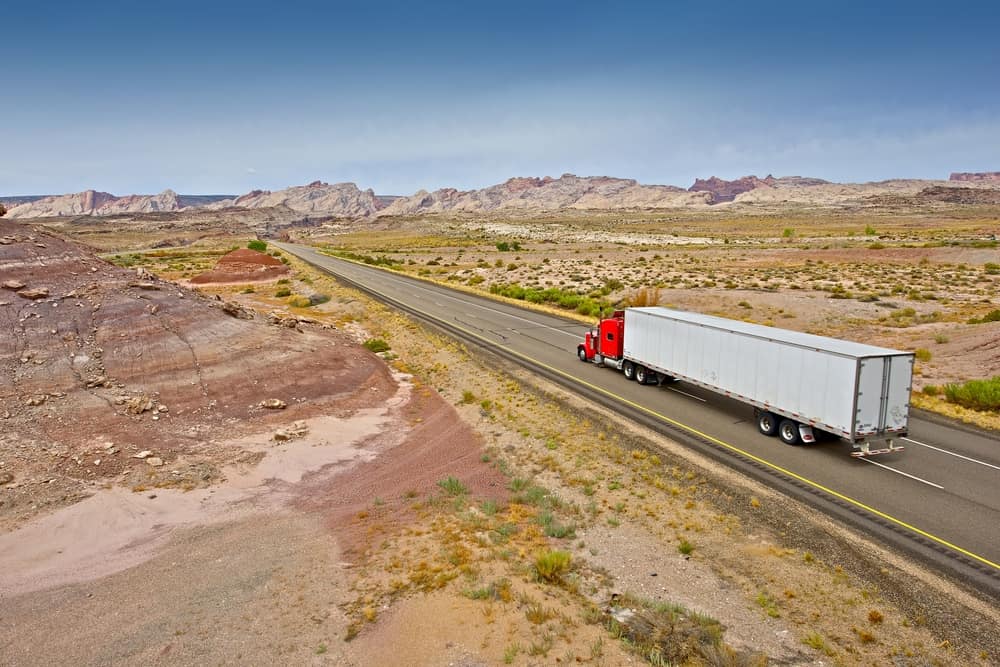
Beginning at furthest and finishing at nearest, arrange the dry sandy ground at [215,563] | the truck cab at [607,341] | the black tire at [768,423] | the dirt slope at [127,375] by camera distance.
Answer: the truck cab at [607,341]
the black tire at [768,423]
the dirt slope at [127,375]
the dry sandy ground at [215,563]

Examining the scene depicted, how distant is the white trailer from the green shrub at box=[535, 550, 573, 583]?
10253 millimetres

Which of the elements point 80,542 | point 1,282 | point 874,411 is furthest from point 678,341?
point 1,282

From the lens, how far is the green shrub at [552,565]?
11680 mm

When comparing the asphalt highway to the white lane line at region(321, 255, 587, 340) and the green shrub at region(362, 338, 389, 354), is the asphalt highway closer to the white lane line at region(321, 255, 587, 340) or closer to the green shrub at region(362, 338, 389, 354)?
the white lane line at region(321, 255, 587, 340)

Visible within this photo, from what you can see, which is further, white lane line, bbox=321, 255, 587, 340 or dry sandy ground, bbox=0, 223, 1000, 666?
white lane line, bbox=321, 255, 587, 340

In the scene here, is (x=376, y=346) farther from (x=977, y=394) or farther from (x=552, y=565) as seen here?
(x=977, y=394)

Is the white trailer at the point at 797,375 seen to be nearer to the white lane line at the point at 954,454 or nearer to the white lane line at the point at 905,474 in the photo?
the white lane line at the point at 905,474

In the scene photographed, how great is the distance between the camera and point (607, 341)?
2889 centimetres

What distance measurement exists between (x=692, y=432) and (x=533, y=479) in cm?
677

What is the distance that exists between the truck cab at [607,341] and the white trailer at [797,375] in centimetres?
341

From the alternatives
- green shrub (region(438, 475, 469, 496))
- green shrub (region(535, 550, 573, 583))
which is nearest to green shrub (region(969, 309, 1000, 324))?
green shrub (region(438, 475, 469, 496))

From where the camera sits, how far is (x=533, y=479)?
17.0 metres

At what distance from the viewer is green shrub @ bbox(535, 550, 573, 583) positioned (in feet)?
38.3

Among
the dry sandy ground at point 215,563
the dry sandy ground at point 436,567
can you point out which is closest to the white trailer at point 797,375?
the dry sandy ground at point 436,567
